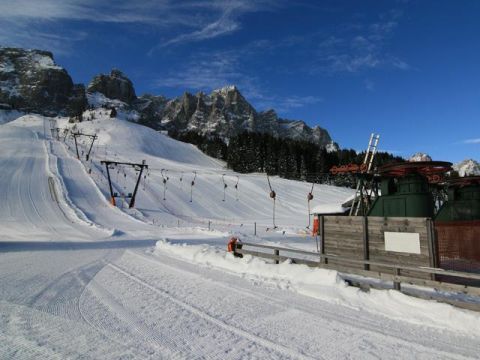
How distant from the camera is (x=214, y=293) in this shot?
9.02 metres

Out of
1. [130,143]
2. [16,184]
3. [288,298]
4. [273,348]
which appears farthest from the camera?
[130,143]

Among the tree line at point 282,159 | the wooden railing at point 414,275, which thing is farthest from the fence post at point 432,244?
the tree line at point 282,159

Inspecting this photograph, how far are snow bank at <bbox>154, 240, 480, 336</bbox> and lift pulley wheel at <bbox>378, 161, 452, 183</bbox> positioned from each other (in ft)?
19.0

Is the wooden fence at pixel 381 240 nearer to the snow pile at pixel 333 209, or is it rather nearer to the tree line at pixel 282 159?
the snow pile at pixel 333 209

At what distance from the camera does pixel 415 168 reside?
13.5 meters

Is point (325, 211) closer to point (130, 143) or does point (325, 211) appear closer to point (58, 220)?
point (58, 220)

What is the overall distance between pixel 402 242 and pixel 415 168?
470cm

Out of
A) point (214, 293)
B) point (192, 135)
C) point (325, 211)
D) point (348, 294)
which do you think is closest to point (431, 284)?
point (348, 294)

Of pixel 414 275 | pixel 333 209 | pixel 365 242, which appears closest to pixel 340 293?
pixel 414 275

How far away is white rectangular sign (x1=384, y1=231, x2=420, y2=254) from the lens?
9523mm

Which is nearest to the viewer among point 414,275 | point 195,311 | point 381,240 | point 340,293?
point 195,311

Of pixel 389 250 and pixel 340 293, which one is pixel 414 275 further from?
pixel 340 293

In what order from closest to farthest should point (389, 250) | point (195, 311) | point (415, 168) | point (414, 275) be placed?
point (195, 311)
point (414, 275)
point (389, 250)
point (415, 168)

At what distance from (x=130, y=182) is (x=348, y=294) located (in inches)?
1971
